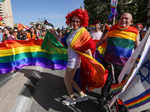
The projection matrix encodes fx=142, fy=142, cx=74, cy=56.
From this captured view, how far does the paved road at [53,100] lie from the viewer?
2.47m

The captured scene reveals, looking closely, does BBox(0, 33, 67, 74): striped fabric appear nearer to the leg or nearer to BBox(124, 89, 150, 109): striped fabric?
the leg

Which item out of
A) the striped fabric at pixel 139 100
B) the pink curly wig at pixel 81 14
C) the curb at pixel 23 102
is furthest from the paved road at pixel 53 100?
the pink curly wig at pixel 81 14

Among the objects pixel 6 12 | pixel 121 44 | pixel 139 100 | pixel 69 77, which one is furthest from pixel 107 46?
pixel 6 12

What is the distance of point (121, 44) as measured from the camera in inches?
90.4

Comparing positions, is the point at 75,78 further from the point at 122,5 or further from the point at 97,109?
the point at 122,5

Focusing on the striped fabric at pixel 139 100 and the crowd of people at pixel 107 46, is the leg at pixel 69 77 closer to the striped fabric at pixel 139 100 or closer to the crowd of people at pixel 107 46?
the crowd of people at pixel 107 46

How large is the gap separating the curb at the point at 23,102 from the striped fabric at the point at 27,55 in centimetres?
85

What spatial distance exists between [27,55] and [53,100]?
54.2 inches

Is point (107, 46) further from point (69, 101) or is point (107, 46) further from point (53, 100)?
point (53, 100)

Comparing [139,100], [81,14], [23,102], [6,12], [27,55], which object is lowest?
[23,102]

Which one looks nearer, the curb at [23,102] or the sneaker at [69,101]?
the curb at [23,102]

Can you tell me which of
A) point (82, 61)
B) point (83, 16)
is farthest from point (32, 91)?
point (83, 16)

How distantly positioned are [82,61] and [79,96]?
682 millimetres

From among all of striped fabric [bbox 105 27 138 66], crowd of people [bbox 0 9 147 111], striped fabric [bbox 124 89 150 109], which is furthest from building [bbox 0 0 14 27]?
striped fabric [bbox 124 89 150 109]
